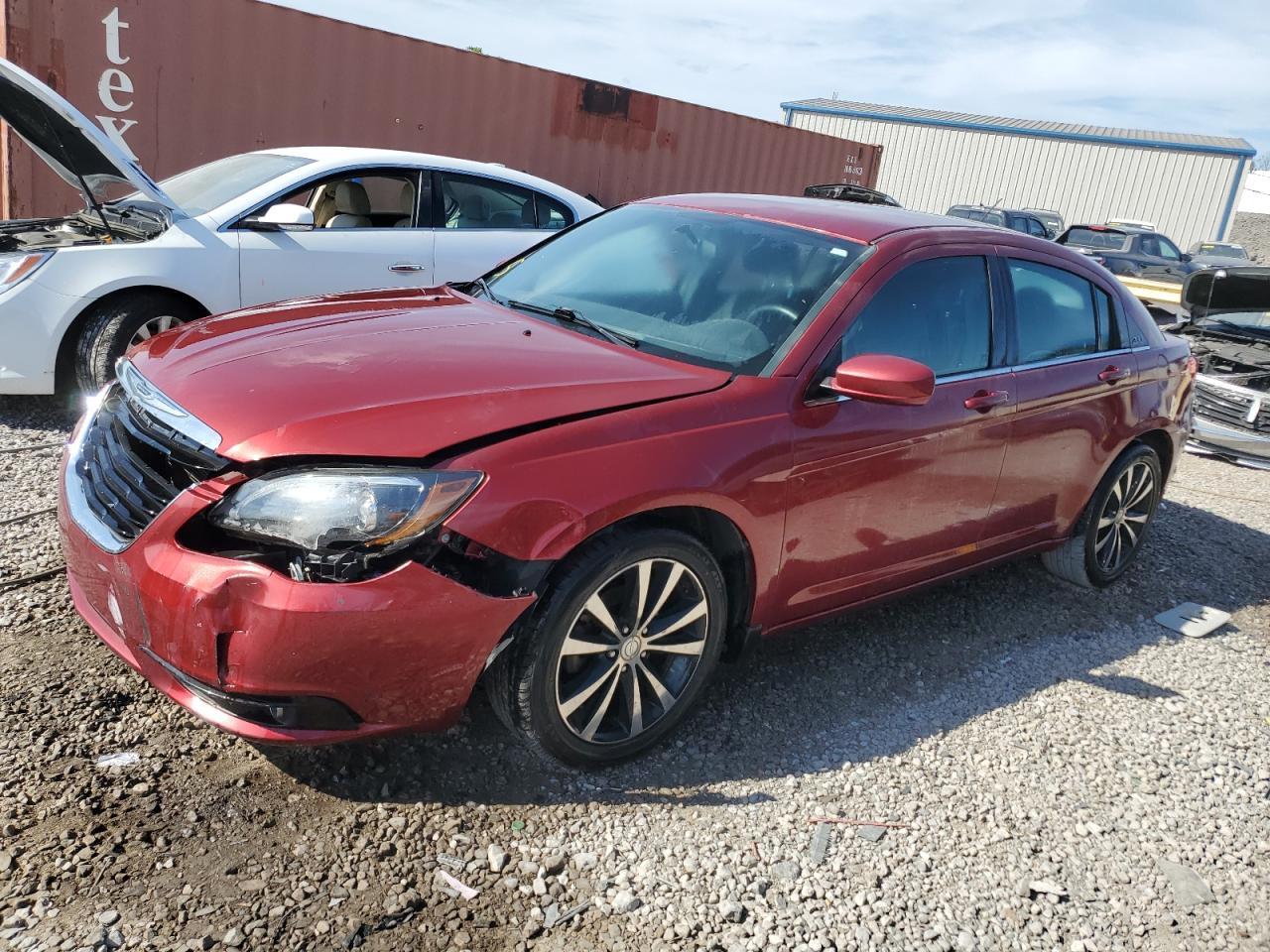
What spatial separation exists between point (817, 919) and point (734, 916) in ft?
0.70

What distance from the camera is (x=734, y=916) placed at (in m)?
2.45

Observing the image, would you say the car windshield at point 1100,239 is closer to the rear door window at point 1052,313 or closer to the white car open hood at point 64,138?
the rear door window at point 1052,313

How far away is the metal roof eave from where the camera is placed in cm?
3622

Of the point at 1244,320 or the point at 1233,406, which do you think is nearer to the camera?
the point at 1233,406

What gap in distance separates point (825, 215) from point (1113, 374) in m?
1.59

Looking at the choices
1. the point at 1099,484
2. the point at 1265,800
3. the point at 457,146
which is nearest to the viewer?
the point at 1265,800

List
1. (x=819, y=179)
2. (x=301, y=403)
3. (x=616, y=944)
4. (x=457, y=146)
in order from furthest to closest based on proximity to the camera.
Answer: (x=819, y=179) → (x=457, y=146) → (x=301, y=403) → (x=616, y=944)

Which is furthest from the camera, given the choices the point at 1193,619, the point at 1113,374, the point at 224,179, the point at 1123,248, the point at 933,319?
the point at 1123,248

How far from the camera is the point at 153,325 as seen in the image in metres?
5.45

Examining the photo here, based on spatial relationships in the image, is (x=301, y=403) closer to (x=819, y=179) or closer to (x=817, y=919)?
(x=817, y=919)

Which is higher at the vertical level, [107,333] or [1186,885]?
[107,333]

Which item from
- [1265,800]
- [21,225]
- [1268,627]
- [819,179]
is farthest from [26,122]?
[819,179]

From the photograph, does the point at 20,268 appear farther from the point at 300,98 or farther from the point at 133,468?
the point at 300,98

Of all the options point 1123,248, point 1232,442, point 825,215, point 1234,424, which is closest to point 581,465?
point 825,215
